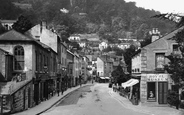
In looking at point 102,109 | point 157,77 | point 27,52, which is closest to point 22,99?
point 27,52

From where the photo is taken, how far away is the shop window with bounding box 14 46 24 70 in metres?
29.4

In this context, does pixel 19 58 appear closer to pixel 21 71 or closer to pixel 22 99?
pixel 21 71

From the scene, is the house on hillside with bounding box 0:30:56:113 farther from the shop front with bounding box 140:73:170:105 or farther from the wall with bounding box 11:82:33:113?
the shop front with bounding box 140:73:170:105

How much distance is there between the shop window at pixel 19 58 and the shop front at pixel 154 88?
1263 centimetres

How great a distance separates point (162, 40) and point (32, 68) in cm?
1383

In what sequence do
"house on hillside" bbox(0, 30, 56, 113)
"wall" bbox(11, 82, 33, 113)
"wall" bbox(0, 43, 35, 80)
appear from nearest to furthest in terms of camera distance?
"wall" bbox(11, 82, 33, 113) → "house on hillside" bbox(0, 30, 56, 113) → "wall" bbox(0, 43, 35, 80)

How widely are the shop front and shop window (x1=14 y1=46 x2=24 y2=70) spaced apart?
497 inches

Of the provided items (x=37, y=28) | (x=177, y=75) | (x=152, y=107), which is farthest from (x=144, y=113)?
(x=37, y=28)

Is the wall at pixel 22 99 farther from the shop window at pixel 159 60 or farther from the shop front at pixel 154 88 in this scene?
the shop window at pixel 159 60

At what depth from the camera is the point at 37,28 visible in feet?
157

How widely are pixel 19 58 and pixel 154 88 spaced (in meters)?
14.3

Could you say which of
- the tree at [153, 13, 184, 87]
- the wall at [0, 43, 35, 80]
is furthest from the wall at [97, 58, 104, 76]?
the tree at [153, 13, 184, 87]

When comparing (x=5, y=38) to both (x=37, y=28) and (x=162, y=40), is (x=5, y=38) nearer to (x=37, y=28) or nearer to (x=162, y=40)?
(x=162, y=40)

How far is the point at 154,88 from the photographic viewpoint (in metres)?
31.0
